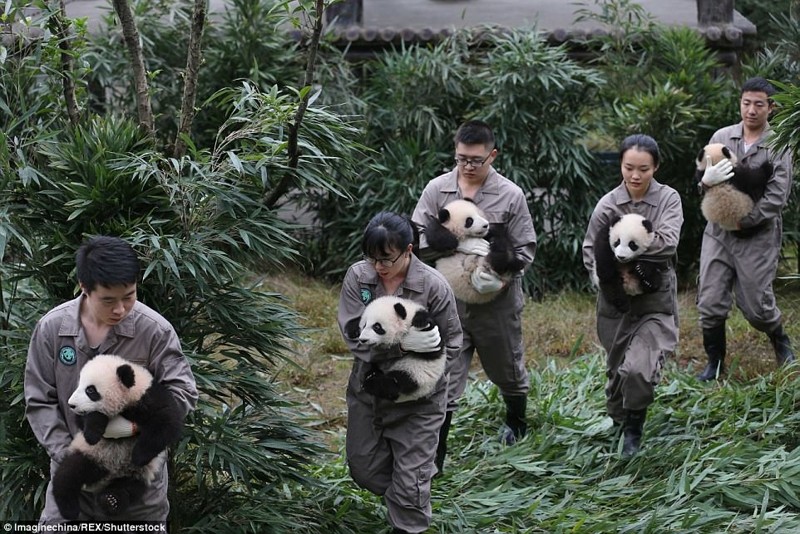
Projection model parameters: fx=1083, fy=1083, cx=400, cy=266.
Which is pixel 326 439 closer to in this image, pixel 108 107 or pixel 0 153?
pixel 0 153

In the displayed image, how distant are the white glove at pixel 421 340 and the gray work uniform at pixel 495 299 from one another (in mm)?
1136

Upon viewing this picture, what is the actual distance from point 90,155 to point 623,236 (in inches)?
104

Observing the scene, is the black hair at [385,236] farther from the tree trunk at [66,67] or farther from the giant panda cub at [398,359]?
the tree trunk at [66,67]

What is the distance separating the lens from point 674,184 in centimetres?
911

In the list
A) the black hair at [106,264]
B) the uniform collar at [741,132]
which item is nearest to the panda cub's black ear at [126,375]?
the black hair at [106,264]

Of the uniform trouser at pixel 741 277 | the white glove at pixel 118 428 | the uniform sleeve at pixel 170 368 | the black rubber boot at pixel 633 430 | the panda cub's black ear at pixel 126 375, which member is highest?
the panda cub's black ear at pixel 126 375

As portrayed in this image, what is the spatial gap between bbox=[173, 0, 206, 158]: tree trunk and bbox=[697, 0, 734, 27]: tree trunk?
643 cm

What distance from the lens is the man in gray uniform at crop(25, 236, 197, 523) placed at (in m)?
3.71

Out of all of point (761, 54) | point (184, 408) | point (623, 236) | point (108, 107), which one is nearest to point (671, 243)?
point (623, 236)

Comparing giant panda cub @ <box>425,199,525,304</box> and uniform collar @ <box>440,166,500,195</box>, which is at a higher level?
uniform collar @ <box>440,166,500,195</box>

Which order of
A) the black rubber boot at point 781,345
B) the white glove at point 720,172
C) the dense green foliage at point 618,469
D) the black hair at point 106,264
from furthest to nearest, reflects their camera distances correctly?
the black rubber boot at point 781,345, the white glove at point 720,172, the dense green foliage at point 618,469, the black hair at point 106,264

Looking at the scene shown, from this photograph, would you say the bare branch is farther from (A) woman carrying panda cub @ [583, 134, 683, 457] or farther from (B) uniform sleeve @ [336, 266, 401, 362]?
(A) woman carrying panda cub @ [583, 134, 683, 457]

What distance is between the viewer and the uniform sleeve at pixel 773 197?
6656mm

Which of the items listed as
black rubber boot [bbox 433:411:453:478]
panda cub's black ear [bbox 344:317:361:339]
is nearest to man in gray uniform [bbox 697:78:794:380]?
black rubber boot [bbox 433:411:453:478]
